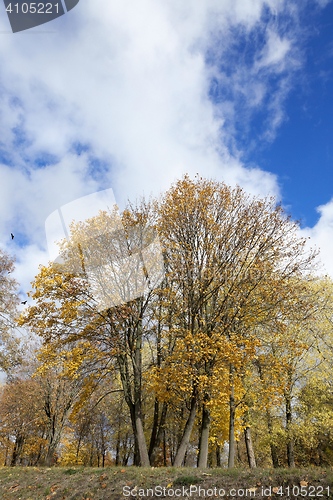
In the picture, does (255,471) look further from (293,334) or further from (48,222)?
(293,334)

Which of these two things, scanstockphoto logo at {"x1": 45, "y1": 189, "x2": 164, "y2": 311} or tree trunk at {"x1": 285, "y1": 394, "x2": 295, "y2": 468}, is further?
tree trunk at {"x1": 285, "y1": 394, "x2": 295, "y2": 468}

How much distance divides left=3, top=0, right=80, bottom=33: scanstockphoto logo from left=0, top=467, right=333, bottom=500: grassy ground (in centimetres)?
982

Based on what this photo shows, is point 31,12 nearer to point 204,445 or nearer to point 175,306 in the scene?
point 175,306

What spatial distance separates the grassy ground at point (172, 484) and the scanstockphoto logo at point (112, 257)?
5.44 meters

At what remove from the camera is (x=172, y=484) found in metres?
6.67

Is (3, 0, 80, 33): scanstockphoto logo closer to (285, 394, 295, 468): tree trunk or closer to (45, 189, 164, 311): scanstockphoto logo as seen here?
(45, 189, 164, 311): scanstockphoto logo

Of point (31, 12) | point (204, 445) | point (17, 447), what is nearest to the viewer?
point (31, 12)

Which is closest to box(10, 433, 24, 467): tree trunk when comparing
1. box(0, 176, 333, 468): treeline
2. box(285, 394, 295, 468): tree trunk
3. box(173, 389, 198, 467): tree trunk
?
box(0, 176, 333, 468): treeline

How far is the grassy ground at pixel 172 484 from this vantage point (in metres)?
5.29

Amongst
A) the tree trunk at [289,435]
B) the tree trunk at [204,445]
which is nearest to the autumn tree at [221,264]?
the tree trunk at [204,445]

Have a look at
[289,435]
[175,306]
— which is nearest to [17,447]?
[289,435]

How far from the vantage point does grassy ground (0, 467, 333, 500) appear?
208 inches

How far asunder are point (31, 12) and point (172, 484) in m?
10.5

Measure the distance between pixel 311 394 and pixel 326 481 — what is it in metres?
17.1
